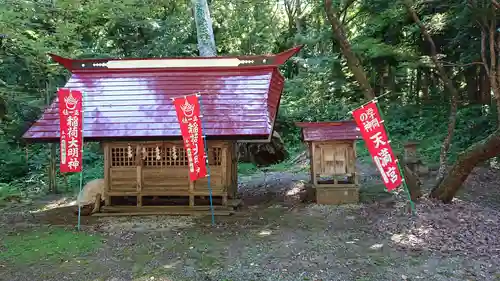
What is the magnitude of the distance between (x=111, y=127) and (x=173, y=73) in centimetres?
261

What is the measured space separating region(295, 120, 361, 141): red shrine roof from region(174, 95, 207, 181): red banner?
2935 mm

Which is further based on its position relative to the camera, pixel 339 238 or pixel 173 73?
pixel 173 73

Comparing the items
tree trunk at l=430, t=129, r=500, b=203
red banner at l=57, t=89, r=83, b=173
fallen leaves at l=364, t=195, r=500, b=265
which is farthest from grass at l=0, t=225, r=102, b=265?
tree trunk at l=430, t=129, r=500, b=203

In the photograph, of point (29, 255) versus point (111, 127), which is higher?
point (111, 127)

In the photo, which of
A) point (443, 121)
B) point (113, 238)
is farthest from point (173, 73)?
point (443, 121)

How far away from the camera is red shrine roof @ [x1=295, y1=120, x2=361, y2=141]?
10109 mm

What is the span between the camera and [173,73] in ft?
37.7

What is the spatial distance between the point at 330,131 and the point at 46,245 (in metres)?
6.85

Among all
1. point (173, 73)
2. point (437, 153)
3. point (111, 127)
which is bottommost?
point (437, 153)

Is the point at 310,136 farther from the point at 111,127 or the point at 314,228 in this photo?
the point at 111,127

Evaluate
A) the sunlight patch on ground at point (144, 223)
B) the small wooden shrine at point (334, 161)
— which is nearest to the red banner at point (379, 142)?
the small wooden shrine at point (334, 161)

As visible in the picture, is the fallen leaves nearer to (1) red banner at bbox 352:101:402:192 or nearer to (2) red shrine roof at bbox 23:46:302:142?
(1) red banner at bbox 352:101:402:192

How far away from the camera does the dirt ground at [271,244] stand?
6.34 m

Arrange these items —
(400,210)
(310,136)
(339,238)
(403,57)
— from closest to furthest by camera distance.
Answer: (339,238) < (400,210) < (310,136) < (403,57)
